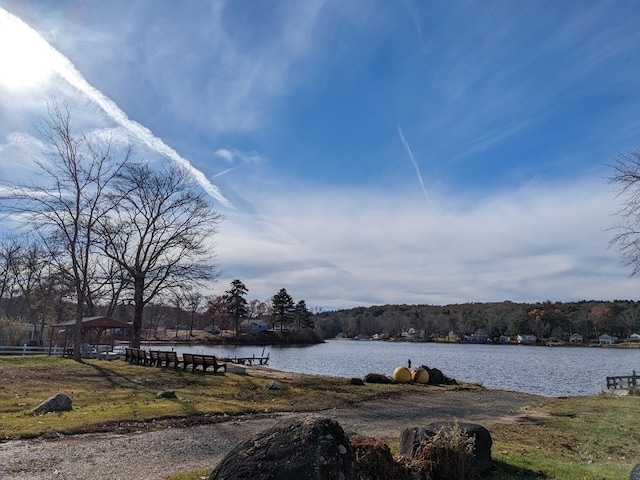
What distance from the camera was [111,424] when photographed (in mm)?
10336

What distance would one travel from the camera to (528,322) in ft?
466

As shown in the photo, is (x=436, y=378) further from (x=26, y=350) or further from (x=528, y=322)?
(x=528, y=322)

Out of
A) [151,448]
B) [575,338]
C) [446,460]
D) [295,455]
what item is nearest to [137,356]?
[151,448]

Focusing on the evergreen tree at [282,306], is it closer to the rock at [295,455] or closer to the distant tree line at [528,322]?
the distant tree line at [528,322]

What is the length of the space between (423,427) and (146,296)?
Result: 28.9 m

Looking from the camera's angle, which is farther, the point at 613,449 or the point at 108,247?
the point at 108,247

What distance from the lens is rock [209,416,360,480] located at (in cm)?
438

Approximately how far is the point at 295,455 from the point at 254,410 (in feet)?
29.9

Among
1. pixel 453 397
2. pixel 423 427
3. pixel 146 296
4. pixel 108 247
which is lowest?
pixel 453 397

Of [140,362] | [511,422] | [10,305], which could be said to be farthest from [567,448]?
[10,305]

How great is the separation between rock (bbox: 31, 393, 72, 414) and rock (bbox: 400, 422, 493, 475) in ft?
28.3

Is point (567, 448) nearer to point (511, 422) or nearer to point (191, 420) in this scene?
point (511, 422)

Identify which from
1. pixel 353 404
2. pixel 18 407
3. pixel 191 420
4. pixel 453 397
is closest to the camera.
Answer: pixel 191 420

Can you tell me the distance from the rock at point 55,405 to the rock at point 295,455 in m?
8.72
